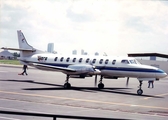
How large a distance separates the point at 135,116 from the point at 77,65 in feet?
47.3

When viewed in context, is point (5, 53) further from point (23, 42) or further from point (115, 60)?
point (115, 60)

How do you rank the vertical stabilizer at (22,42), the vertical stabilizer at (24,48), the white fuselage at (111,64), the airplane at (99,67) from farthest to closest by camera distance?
the vertical stabilizer at (22,42)
the vertical stabilizer at (24,48)
the airplane at (99,67)
the white fuselage at (111,64)

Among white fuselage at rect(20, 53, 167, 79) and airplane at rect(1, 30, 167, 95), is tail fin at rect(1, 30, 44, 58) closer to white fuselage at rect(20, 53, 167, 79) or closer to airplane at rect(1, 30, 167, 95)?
airplane at rect(1, 30, 167, 95)

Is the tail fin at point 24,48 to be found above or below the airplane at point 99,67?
above

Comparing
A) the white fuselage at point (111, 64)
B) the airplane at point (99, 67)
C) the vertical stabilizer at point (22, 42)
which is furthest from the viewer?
the vertical stabilizer at point (22, 42)

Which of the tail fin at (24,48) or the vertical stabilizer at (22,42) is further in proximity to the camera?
the vertical stabilizer at (22,42)

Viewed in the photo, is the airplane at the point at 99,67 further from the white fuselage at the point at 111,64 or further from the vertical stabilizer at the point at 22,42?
the vertical stabilizer at the point at 22,42

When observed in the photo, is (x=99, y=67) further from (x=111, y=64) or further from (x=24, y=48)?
(x=24, y=48)

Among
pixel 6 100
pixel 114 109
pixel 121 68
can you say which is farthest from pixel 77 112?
pixel 121 68

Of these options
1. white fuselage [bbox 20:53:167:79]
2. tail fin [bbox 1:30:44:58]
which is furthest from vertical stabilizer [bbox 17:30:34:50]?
white fuselage [bbox 20:53:167:79]

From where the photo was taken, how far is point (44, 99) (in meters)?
21.2

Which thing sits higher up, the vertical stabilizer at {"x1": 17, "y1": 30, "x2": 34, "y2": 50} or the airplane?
the vertical stabilizer at {"x1": 17, "y1": 30, "x2": 34, "y2": 50}

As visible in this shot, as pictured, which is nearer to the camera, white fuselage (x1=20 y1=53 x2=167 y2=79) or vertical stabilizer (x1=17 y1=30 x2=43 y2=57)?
white fuselage (x1=20 y1=53 x2=167 y2=79)

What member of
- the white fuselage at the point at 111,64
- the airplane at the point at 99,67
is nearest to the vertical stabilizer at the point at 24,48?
the airplane at the point at 99,67
